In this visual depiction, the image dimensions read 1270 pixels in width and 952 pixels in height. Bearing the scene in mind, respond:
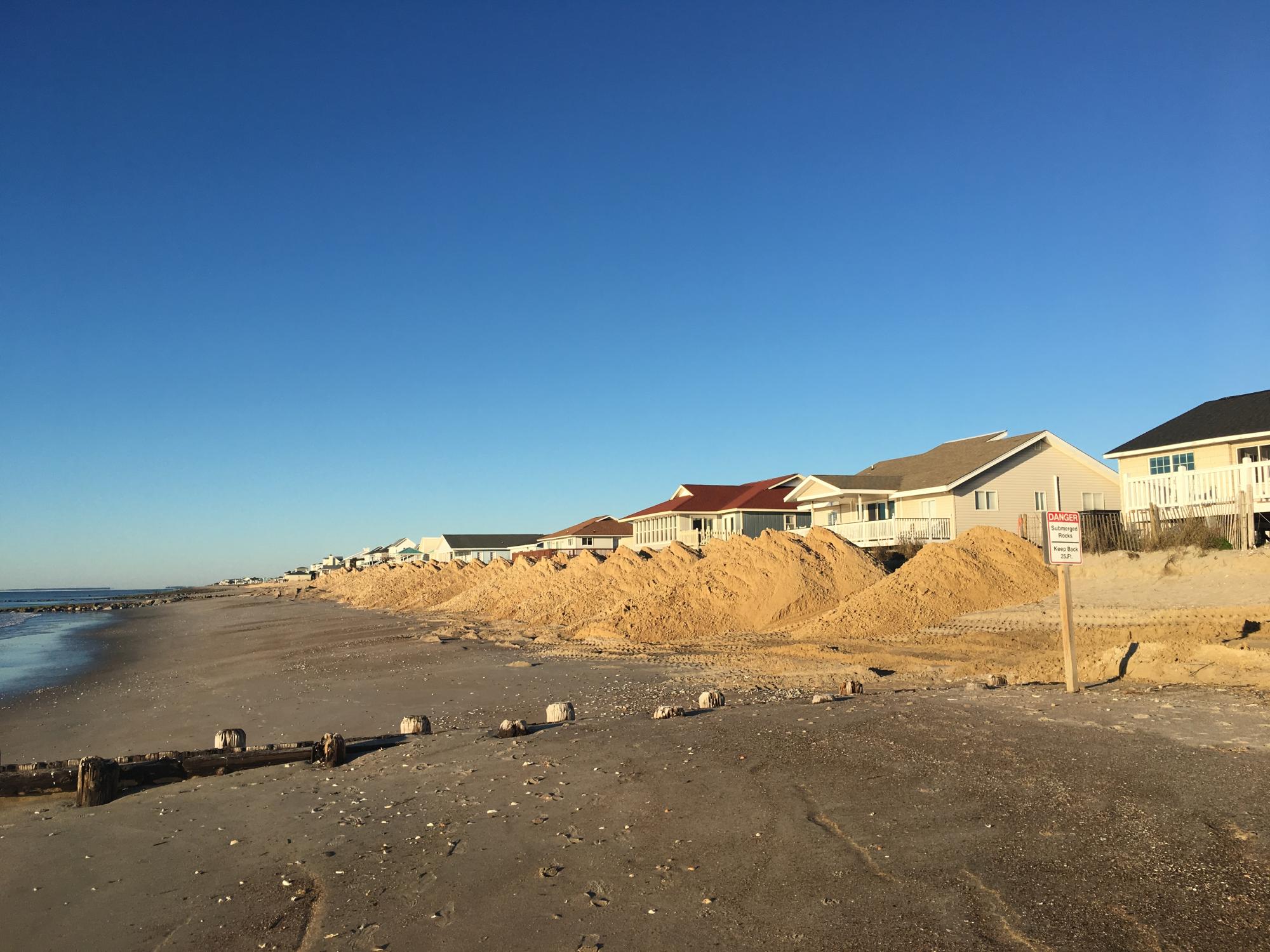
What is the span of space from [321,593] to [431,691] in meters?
75.7

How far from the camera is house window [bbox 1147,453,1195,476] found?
28.2m

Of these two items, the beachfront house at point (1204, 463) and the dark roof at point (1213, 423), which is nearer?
the beachfront house at point (1204, 463)

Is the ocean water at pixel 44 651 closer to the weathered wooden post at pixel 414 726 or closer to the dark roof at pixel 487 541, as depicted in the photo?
the weathered wooden post at pixel 414 726

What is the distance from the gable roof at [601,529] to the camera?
248 ft

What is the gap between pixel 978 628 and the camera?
64.6 feet

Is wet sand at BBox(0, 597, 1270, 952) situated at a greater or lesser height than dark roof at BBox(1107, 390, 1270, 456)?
lesser

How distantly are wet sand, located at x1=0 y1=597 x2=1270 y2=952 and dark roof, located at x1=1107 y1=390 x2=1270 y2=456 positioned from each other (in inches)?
803

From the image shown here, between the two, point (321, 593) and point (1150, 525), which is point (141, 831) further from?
point (321, 593)

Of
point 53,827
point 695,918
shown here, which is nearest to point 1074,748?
point 695,918

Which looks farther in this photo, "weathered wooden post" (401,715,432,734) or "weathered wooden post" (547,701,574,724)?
"weathered wooden post" (547,701,574,724)

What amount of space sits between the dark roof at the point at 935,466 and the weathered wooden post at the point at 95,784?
32.5m

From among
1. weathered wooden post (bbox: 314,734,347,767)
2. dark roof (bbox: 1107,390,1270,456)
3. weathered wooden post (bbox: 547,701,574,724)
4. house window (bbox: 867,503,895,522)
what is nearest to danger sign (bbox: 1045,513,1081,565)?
weathered wooden post (bbox: 547,701,574,724)

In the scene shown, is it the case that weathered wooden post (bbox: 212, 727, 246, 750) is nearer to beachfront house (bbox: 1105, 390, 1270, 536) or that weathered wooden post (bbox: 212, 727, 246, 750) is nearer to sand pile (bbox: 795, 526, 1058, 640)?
sand pile (bbox: 795, 526, 1058, 640)

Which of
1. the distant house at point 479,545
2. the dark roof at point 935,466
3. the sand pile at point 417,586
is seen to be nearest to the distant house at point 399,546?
the distant house at point 479,545
